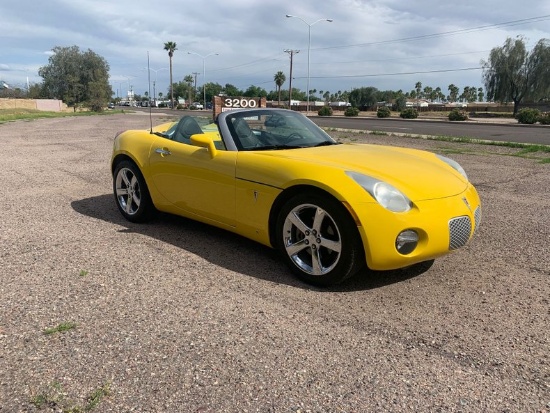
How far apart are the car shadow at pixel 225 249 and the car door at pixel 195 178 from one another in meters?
0.30

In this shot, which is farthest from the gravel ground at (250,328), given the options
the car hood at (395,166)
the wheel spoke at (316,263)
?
the car hood at (395,166)

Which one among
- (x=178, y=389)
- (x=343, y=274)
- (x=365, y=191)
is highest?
(x=365, y=191)

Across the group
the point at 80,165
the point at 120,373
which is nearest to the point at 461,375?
the point at 120,373

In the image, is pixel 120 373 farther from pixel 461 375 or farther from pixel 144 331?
pixel 461 375

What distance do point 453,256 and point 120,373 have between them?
118 inches

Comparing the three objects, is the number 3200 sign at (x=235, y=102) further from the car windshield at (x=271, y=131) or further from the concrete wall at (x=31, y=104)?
the concrete wall at (x=31, y=104)

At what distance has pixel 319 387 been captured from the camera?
86.9 inches

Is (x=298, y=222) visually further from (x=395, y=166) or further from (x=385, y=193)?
(x=395, y=166)

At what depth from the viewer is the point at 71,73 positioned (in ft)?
278

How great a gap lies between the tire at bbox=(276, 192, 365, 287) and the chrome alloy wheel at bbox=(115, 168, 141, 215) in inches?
85.3

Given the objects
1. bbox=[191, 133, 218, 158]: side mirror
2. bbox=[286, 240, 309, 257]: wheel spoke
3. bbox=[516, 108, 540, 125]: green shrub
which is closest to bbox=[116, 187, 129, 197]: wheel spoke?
bbox=[191, 133, 218, 158]: side mirror

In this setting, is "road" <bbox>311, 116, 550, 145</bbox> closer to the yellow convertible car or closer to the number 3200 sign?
the number 3200 sign

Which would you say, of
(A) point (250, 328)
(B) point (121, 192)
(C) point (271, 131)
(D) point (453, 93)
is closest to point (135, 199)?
(B) point (121, 192)

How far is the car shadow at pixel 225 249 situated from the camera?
353cm
